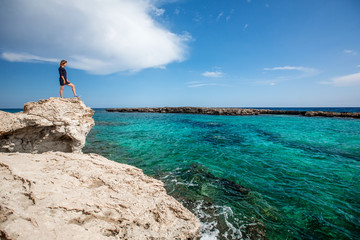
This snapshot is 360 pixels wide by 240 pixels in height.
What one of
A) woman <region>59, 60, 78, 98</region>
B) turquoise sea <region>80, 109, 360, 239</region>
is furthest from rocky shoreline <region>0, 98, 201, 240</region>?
woman <region>59, 60, 78, 98</region>

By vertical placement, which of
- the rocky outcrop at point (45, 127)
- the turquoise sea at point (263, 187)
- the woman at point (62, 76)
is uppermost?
the woman at point (62, 76)

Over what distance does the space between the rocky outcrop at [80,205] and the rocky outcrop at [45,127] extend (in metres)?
1.94

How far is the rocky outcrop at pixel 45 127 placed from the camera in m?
4.89

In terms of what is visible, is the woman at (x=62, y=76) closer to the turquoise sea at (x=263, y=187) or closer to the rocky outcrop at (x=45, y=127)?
the rocky outcrop at (x=45, y=127)

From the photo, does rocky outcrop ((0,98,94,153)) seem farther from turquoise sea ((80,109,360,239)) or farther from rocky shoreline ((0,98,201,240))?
turquoise sea ((80,109,360,239))

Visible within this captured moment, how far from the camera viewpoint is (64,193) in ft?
8.87

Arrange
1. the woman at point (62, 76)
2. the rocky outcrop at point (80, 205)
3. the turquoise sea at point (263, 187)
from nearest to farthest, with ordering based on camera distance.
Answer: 1. the rocky outcrop at point (80, 205)
2. the turquoise sea at point (263, 187)
3. the woman at point (62, 76)

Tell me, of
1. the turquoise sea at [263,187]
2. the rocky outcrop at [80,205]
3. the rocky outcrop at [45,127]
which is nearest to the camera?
the rocky outcrop at [80,205]

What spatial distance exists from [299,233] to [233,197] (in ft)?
5.63

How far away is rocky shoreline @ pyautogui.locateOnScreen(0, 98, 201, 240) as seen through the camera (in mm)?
2096

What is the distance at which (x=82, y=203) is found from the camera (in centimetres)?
261

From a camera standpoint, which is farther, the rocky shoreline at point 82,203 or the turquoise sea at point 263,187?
the turquoise sea at point 263,187

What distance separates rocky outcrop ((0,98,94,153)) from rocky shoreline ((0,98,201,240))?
352 millimetres

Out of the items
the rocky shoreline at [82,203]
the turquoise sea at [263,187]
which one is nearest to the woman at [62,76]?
the rocky shoreline at [82,203]
